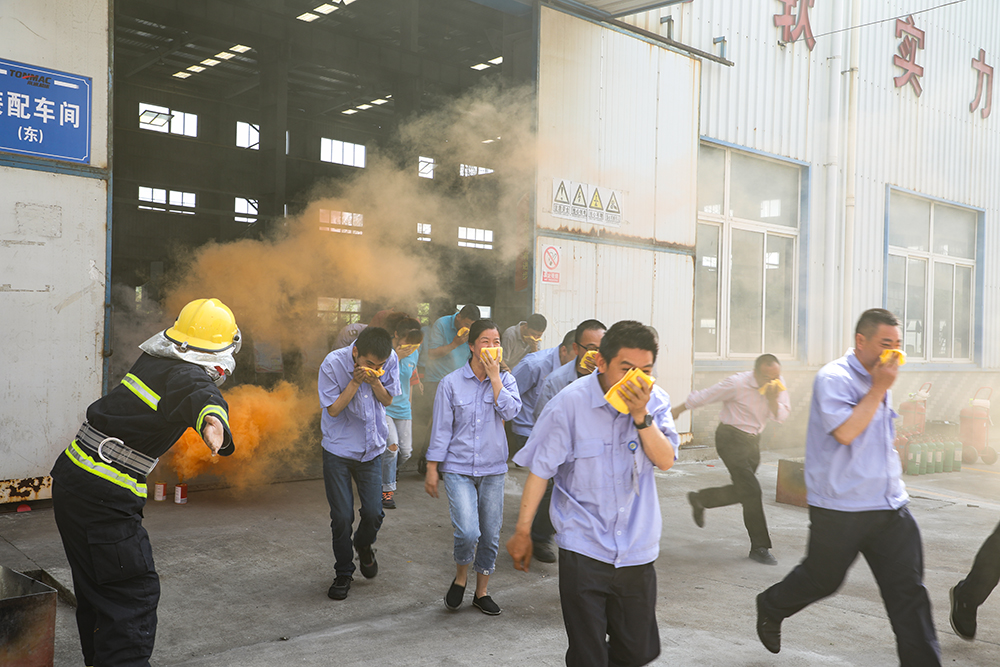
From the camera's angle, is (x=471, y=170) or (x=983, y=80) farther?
(x=983, y=80)

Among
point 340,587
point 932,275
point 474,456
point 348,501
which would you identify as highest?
point 932,275

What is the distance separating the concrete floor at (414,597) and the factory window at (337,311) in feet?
17.2

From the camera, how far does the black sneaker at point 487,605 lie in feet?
14.2

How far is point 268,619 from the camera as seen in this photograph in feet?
13.7

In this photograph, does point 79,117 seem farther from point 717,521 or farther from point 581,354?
point 717,521

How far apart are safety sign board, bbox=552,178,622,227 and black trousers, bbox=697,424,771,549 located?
3.89 metres

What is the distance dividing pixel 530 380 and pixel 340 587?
2.26 metres

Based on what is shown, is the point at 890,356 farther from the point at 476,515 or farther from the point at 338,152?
the point at 338,152

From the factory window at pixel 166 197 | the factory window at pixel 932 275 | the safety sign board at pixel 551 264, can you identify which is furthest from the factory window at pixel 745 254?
the factory window at pixel 166 197

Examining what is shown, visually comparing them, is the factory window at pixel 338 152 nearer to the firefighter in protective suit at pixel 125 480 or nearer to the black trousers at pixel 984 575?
the firefighter in protective suit at pixel 125 480

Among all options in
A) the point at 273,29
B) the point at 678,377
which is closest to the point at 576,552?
the point at 678,377

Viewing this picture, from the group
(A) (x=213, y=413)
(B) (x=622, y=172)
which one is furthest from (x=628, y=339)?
(B) (x=622, y=172)

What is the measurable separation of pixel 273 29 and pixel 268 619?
10970mm

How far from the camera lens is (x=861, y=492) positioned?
3.40m
